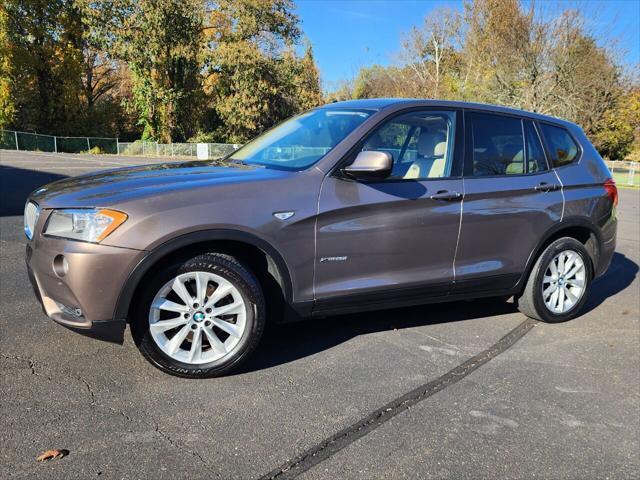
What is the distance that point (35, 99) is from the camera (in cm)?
4194

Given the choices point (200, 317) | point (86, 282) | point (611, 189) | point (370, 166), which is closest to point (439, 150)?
point (370, 166)

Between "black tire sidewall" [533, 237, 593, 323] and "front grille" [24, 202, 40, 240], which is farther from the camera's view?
"black tire sidewall" [533, 237, 593, 323]

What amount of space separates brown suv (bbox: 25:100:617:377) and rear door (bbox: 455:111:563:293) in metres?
0.01

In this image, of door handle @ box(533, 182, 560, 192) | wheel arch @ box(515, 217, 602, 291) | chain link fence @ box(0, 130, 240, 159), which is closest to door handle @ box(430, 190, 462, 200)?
door handle @ box(533, 182, 560, 192)

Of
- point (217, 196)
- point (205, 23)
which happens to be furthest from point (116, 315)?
point (205, 23)

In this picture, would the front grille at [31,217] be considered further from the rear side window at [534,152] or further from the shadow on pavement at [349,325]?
the rear side window at [534,152]

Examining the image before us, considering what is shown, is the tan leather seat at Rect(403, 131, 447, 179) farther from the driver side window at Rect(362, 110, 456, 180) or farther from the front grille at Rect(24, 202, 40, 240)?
the front grille at Rect(24, 202, 40, 240)

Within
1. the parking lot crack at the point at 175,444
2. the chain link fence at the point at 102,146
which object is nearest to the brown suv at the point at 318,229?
the parking lot crack at the point at 175,444

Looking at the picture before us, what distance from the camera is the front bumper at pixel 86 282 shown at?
9.53 ft

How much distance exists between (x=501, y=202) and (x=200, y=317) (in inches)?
97.2

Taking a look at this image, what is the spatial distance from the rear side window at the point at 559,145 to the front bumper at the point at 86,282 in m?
3.61

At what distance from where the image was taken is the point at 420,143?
408 centimetres

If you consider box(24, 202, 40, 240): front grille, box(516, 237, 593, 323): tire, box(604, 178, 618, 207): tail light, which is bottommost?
box(516, 237, 593, 323): tire

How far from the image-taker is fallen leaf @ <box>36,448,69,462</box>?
243cm
